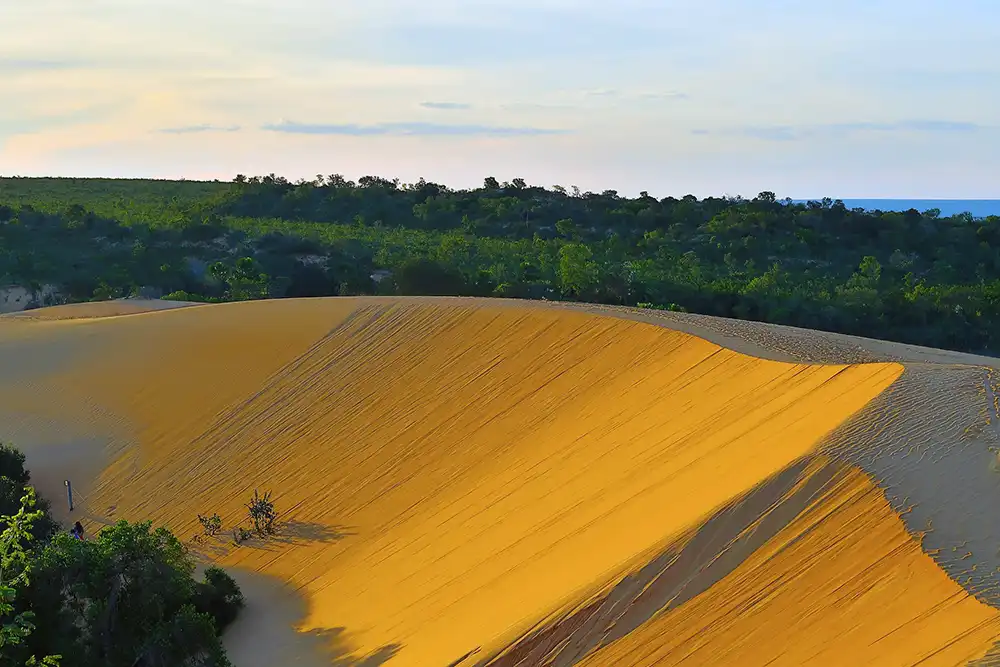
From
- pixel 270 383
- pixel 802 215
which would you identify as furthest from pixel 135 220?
pixel 270 383

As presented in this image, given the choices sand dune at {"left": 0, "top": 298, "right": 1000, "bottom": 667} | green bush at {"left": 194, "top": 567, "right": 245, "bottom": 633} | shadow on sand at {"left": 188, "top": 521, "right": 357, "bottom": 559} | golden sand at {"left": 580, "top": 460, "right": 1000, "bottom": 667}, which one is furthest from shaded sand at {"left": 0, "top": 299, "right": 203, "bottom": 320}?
golden sand at {"left": 580, "top": 460, "right": 1000, "bottom": 667}

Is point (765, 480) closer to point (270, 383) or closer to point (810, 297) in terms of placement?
point (270, 383)

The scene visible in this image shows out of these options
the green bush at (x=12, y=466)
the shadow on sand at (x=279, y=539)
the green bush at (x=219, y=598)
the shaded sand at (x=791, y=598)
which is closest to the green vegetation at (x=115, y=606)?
the green bush at (x=219, y=598)

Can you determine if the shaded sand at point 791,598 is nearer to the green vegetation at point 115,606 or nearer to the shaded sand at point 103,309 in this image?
the green vegetation at point 115,606

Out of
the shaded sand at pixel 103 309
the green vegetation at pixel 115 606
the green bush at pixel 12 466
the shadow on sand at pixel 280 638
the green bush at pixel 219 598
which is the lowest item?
the shadow on sand at pixel 280 638

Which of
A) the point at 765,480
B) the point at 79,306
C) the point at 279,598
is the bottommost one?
the point at 279,598
